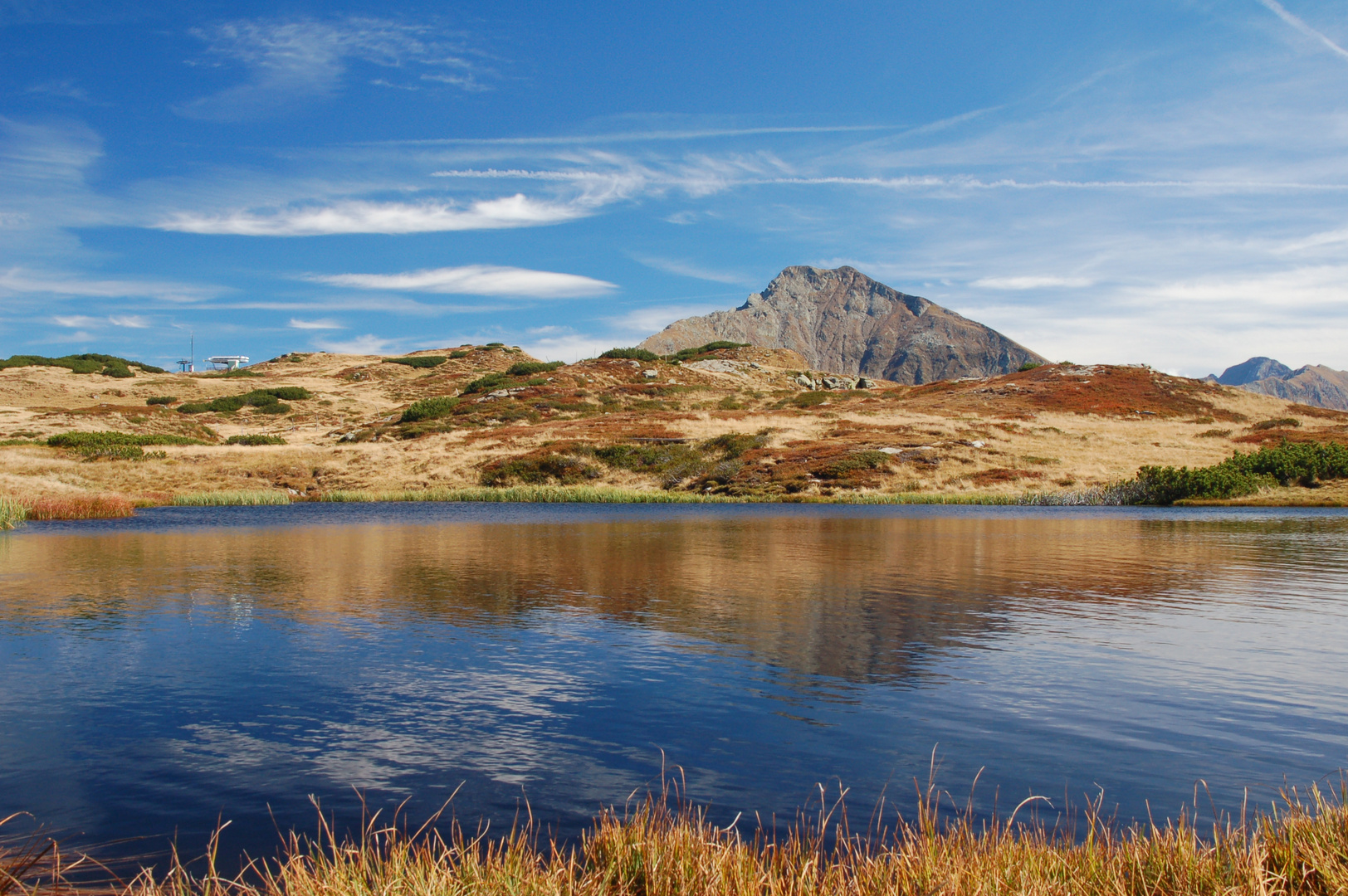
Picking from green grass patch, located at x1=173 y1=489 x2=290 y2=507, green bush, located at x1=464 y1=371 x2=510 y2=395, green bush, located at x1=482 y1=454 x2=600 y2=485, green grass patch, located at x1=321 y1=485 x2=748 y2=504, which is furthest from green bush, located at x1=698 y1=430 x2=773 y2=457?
green bush, located at x1=464 y1=371 x2=510 y2=395

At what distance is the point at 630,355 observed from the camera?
112 meters

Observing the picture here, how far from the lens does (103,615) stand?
1466 centimetres

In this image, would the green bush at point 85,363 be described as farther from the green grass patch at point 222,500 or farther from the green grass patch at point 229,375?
the green grass patch at point 222,500

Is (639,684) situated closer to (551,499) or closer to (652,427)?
(551,499)

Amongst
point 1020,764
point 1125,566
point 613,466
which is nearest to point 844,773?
point 1020,764

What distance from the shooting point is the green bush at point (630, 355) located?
11119cm

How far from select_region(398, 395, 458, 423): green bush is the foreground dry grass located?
265 ft

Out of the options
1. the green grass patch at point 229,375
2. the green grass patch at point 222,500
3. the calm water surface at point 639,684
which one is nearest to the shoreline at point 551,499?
the green grass patch at point 222,500

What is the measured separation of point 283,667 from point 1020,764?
9.07 meters

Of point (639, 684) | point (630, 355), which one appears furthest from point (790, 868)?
point (630, 355)

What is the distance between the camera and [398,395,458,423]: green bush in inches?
3310

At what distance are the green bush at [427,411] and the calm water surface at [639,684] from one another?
62.2 m

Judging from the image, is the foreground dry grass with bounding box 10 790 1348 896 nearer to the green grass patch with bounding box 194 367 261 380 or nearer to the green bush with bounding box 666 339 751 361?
the green bush with bounding box 666 339 751 361

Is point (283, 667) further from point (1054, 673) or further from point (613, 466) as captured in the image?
point (613, 466)
